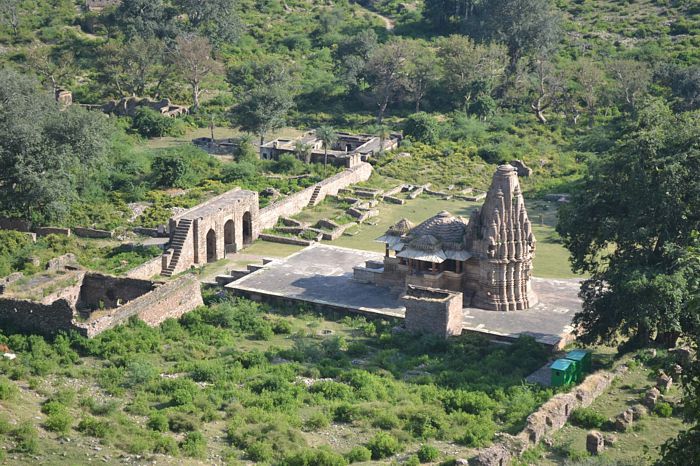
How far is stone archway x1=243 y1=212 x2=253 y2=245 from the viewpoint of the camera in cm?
4622

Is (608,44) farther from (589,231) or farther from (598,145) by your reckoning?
(589,231)

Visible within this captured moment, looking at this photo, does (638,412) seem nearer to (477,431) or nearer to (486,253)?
(477,431)

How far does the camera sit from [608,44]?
84.7 m

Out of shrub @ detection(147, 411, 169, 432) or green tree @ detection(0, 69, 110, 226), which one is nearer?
shrub @ detection(147, 411, 169, 432)

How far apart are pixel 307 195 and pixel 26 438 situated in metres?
30.1

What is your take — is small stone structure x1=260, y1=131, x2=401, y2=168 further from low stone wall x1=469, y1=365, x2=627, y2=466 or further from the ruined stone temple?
low stone wall x1=469, y1=365, x2=627, y2=466

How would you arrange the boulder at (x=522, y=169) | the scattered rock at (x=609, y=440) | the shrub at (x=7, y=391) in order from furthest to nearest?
1. the boulder at (x=522, y=169)
2. the scattered rock at (x=609, y=440)
3. the shrub at (x=7, y=391)

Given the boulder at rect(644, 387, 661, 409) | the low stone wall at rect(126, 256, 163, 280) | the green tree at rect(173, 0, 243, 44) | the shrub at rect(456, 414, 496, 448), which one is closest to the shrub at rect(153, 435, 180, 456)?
the shrub at rect(456, 414, 496, 448)

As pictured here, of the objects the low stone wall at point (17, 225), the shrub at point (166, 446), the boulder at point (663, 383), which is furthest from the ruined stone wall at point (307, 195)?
the shrub at point (166, 446)

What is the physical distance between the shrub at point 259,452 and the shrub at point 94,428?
3.25 metres

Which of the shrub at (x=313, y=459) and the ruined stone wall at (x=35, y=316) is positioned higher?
the ruined stone wall at (x=35, y=316)

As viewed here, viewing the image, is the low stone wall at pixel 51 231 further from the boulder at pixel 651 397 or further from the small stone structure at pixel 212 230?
the boulder at pixel 651 397

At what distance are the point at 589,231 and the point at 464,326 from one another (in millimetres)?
5233

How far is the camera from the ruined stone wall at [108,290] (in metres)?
35.2
